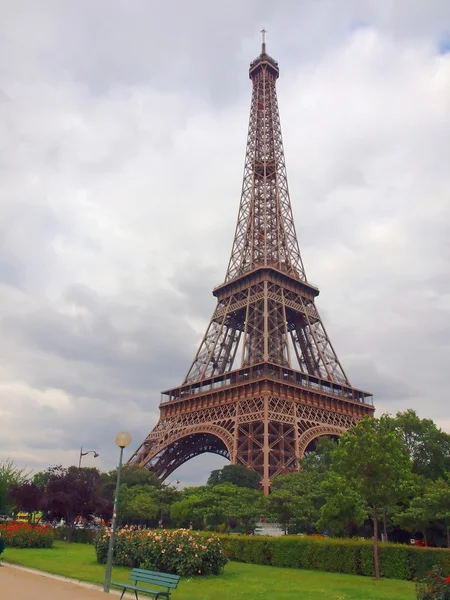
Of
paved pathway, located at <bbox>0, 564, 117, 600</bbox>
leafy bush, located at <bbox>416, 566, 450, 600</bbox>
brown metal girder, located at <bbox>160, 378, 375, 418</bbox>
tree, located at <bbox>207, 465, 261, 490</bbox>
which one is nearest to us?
leafy bush, located at <bbox>416, 566, 450, 600</bbox>

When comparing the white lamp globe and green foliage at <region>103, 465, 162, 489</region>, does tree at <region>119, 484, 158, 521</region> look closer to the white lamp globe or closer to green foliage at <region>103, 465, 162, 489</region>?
green foliage at <region>103, 465, 162, 489</region>

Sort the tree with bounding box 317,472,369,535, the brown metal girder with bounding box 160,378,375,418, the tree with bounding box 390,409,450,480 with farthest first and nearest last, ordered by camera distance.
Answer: the brown metal girder with bounding box 160,378,375,418 < the tree with bounding box 390,409,450,480 < the tree with bounding box 317,472,369,535

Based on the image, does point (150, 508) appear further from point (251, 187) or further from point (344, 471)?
point (251, 187)

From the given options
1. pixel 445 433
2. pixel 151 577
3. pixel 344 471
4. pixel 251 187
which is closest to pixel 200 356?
pixel 251 187

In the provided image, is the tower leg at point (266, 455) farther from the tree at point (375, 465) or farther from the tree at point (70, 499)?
the tree at point (375, 465)

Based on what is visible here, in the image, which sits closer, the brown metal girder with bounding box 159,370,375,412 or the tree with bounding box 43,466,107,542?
the tree with bounding box 43,466,107,542

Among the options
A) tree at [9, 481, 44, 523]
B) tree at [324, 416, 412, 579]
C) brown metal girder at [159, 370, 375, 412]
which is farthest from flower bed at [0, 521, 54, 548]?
brown metal girder at [159, 370, 375, 412]

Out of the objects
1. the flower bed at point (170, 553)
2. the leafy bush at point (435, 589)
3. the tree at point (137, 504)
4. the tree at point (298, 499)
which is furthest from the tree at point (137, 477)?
the leafy bush at point (435, 589)
